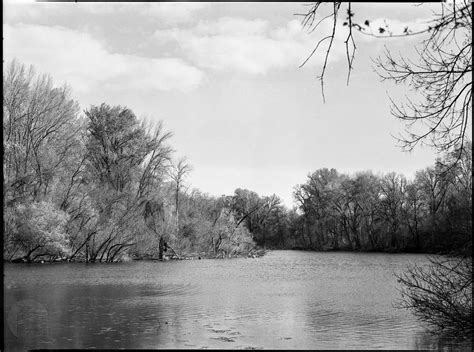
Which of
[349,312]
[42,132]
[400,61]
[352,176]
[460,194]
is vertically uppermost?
→ [42,132]

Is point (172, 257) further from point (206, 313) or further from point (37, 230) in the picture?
point (206, 313)

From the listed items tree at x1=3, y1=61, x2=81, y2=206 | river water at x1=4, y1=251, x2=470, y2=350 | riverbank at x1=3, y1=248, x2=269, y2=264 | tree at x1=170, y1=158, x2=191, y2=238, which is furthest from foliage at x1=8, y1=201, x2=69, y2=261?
tree at x1=170, y1=158, x2=191, y2=238

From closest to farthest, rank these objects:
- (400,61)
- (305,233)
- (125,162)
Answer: (400,61) → (125,162) → (305,233)

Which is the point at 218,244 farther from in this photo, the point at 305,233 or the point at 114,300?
the point at 114,300

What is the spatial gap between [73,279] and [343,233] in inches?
665

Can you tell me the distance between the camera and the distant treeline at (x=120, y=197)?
17.7 meters

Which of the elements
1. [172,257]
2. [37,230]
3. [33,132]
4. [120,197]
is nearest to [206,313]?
[37,230]

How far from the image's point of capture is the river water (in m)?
6.14

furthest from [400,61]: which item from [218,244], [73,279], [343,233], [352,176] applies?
[343,233]

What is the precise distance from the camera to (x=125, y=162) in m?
21.3

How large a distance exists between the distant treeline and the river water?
11.1 ft

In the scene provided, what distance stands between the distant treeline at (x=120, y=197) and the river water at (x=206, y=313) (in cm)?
339

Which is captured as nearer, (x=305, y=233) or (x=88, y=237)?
(x=88, y=237)

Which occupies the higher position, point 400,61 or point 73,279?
point 400,61
